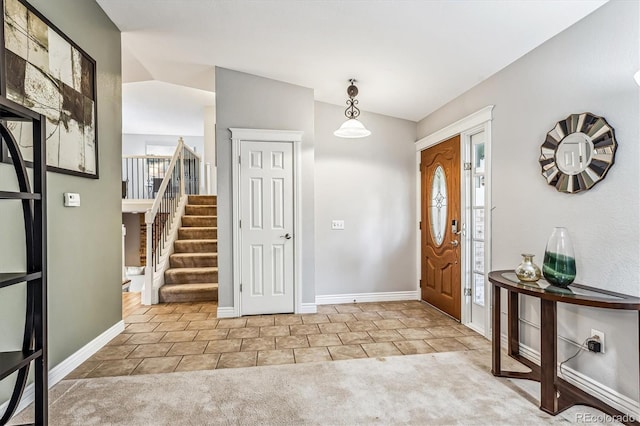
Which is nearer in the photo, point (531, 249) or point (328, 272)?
point (531, 249)

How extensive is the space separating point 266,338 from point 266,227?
1.27 m

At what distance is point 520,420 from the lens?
1.93 meters

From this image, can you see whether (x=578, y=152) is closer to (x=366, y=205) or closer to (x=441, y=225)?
(x=441, y=225)

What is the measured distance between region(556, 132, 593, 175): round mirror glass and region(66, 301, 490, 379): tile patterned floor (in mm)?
1661

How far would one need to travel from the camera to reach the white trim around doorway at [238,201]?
3.88 m

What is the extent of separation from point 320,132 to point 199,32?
1.82 m

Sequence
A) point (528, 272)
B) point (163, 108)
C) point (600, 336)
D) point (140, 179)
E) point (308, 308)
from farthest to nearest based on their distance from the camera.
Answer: point (140, 179) < point (163, 108) < point (308, 308) < point (528, 272) < point (600, 336)

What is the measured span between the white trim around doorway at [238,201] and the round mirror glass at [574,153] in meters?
2.53

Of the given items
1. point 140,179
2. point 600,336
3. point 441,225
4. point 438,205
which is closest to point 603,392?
point 600,336

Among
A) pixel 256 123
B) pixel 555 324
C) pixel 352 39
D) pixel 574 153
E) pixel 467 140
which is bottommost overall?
pixel 555 324

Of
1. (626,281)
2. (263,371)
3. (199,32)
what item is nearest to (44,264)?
(263,371)

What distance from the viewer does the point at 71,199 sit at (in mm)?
2531

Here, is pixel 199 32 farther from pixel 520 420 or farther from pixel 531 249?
pixel 520 420

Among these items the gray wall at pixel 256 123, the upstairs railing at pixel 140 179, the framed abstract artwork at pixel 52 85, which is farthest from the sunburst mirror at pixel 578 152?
the upstairs railing at pixel 140 179
